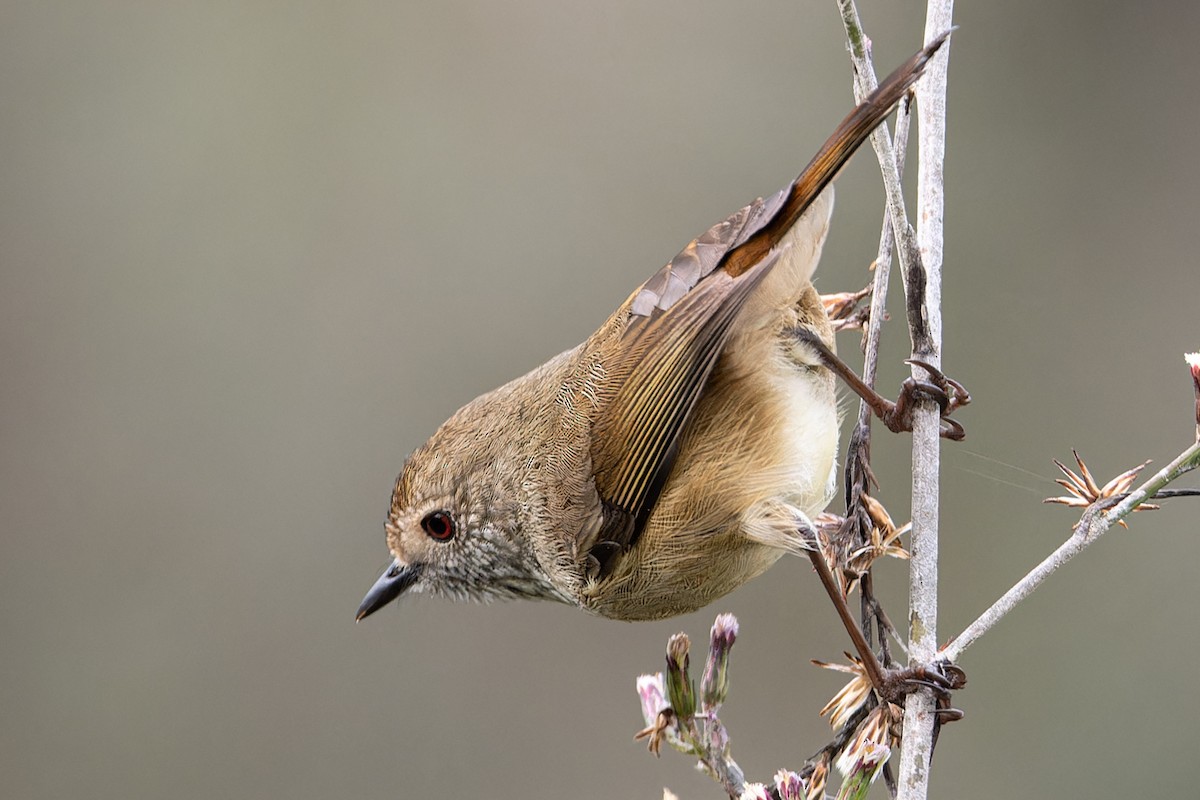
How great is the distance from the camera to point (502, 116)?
6.57m

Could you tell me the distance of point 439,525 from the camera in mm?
3424

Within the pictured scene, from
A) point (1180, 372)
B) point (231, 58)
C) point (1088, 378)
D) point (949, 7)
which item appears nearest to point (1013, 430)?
point (1088, 378)

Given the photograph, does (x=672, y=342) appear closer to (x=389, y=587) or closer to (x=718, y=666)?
(x=718, y=666)

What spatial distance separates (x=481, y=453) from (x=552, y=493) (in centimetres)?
31

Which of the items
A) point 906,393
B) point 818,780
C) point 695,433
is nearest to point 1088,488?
point 906,393

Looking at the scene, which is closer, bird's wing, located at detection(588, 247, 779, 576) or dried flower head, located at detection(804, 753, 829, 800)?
dried flower head, located at detection(804, 753, 829, 800)

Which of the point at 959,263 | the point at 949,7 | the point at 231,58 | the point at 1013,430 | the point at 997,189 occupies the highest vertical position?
the point at 231,58

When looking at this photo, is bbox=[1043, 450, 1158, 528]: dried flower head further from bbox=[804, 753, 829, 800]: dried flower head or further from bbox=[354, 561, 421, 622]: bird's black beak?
bbox=[354, 561, 421, 622]: bird's black beak

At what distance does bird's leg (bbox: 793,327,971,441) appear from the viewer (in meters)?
2.46

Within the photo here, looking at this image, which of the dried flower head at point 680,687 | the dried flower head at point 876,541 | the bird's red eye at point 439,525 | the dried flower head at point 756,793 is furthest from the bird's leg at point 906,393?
the bird's red eye at point 439,525

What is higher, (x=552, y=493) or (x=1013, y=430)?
(x=1013, y=430)

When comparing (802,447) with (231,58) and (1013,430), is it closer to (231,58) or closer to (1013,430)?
(1013,430)

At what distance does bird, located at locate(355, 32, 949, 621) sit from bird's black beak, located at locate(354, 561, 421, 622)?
0.42 meters

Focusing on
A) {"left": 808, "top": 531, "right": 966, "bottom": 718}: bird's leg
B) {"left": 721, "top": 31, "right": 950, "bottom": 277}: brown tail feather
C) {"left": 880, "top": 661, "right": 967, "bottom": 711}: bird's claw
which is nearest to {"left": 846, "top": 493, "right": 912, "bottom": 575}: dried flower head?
{"left": 808, "top": 531, "right": 966, "bottom": 718}: bird's leg
